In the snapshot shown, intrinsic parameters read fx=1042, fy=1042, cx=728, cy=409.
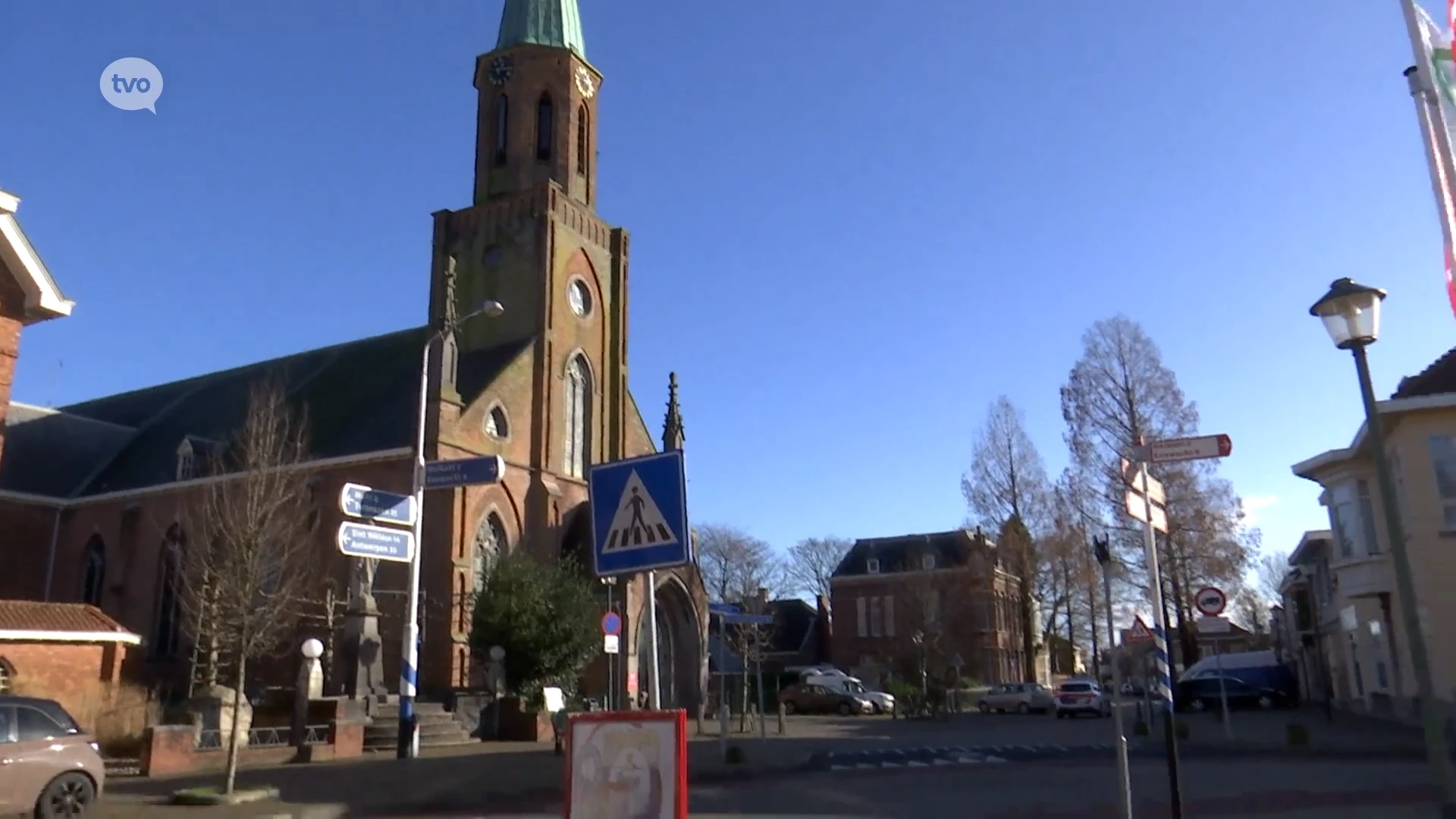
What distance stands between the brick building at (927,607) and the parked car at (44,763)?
38.5m

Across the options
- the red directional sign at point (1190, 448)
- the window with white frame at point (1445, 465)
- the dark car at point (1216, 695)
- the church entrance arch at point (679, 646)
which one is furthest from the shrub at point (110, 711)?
the dark car at point (1216, 695)

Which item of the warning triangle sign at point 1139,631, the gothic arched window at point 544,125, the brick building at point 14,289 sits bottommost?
the warning triangle sign at point 1139,631

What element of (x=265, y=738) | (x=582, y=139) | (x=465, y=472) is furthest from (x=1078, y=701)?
(x=465, y=472)

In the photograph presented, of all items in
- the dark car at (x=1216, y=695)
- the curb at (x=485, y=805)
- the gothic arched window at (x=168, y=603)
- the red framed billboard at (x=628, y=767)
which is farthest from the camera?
the dark car at (x=1216, y=695)

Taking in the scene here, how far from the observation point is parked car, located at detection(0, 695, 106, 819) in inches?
468

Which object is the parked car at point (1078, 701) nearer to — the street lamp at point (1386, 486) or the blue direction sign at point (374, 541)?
the blue direction sign at point (374, 541)

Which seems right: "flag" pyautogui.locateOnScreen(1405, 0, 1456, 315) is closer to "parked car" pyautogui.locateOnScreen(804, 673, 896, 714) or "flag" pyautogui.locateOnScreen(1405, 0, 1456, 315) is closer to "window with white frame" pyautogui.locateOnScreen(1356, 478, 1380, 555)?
"window with white frame" pyautogui.locateOnScreen(1356, 478, 1380, 555)

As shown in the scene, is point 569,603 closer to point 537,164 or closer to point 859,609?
point 537,164

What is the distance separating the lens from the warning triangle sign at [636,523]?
681 cm

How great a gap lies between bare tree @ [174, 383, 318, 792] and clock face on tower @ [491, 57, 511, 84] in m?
14.6

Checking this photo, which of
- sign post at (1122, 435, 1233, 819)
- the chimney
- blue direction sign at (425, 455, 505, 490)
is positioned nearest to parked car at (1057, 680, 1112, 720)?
blue direction sign at (425, 455, 505, 490)

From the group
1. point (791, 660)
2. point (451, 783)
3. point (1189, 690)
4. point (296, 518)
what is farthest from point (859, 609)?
Result: point (451, 783)

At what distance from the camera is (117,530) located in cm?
3738

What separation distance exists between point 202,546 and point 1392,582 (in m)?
34.6
